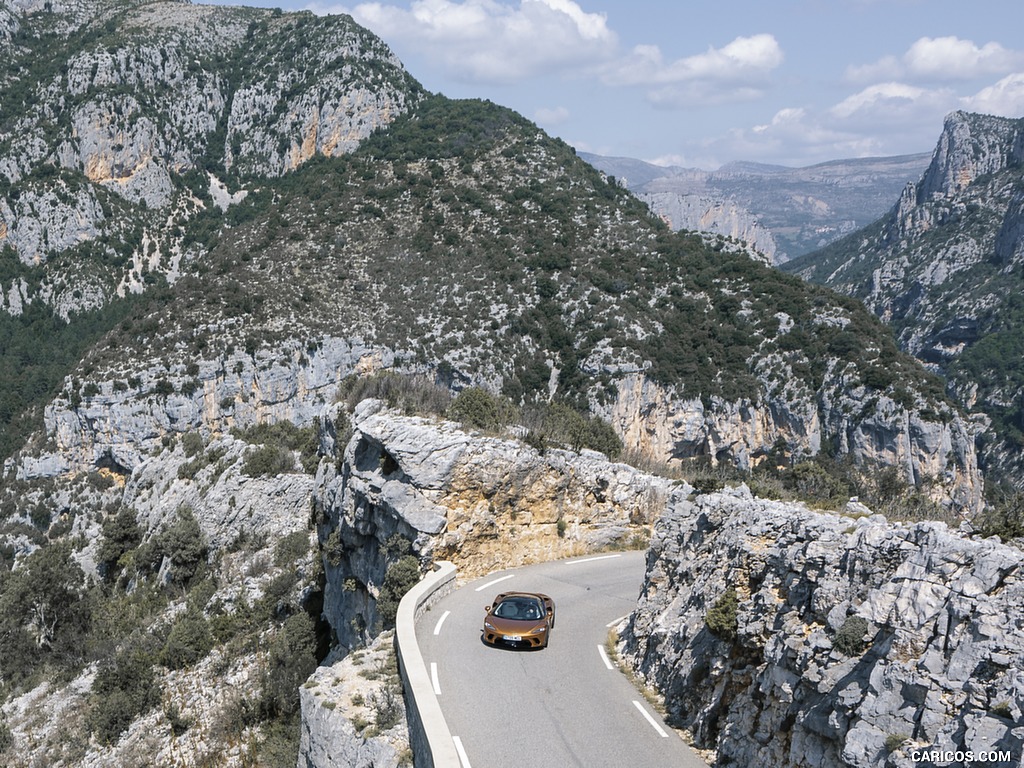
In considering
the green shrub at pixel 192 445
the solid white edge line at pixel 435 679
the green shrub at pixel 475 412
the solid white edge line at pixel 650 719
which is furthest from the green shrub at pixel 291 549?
the solid white edge line at pixel 650 719

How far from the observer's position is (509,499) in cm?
1972

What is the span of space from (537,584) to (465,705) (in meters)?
7.10

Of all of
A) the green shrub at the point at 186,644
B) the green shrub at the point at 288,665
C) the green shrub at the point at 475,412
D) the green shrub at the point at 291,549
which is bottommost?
the green shrub at the point at 186,644

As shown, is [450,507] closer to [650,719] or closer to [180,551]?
[650,719]

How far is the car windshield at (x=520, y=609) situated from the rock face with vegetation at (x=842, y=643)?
8.12ft

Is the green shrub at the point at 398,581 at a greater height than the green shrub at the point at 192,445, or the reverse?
the green shrub at the point at 398,581

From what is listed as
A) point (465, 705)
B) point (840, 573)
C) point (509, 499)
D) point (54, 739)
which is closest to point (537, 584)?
point (509, 499)

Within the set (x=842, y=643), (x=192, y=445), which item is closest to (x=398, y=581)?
(x=842, y=643)

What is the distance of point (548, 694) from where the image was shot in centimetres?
1175

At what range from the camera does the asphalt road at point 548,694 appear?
32.2 feet

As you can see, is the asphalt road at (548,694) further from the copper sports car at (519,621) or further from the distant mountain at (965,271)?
the distant mountain at (965,271)

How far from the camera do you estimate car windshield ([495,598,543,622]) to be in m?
14.0

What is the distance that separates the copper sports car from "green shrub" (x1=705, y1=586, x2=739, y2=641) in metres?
4.13

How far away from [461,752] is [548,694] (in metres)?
2.40
